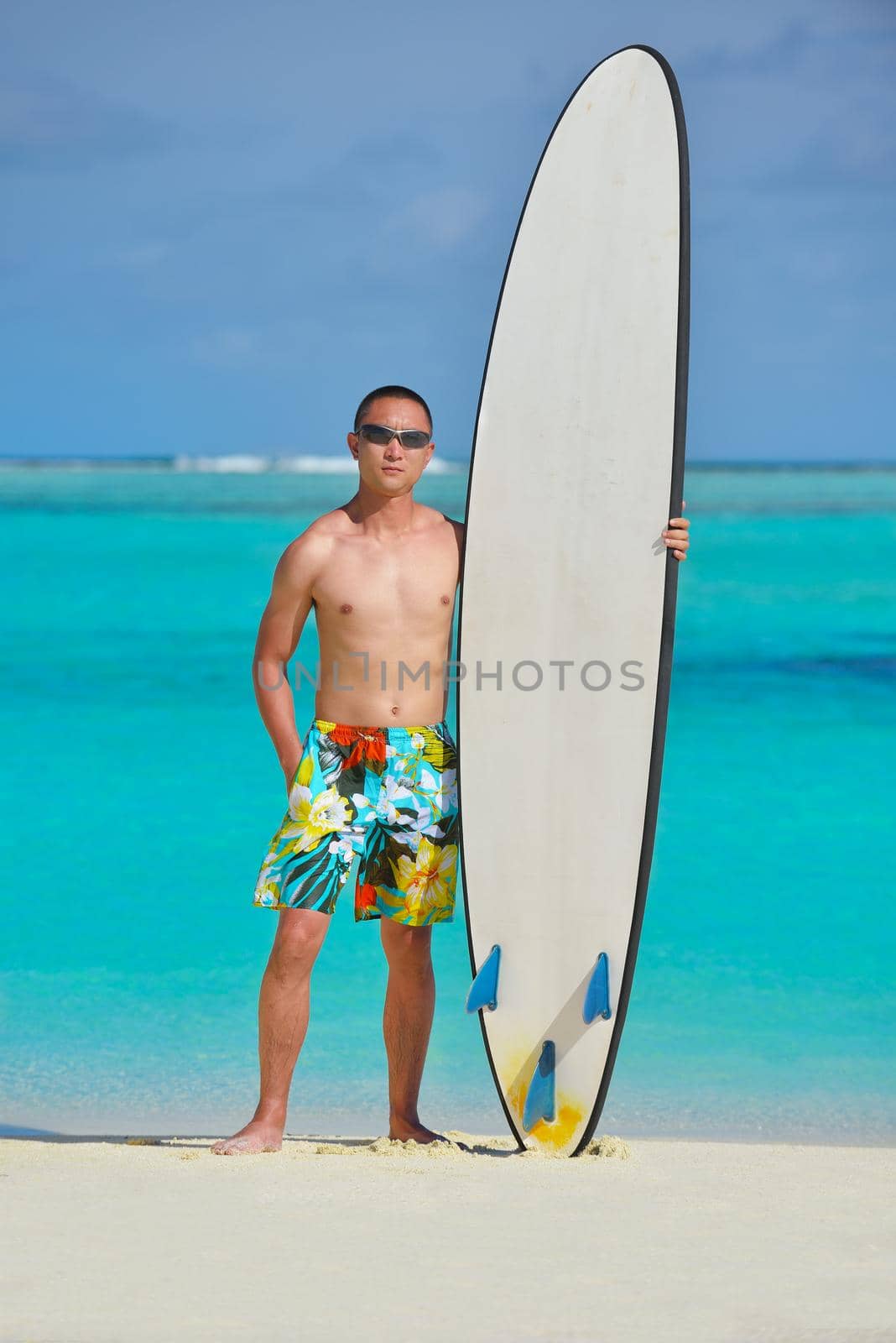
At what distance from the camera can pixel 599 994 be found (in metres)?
3.28

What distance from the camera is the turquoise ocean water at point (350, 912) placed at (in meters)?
4.55

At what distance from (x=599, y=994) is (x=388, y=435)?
3.74 feet

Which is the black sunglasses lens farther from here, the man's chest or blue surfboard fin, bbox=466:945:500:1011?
Answer: blue surfboard fin, bbox=466:945:500:1011

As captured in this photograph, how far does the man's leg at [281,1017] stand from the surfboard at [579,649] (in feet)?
1.11

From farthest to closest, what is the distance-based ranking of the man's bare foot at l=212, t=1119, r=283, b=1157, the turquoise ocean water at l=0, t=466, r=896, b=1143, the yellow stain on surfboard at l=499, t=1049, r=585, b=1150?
the turquoise ocean water at l=0, t=466, r=896, b=1143 → the yellow stain on surfboard at l=499, t=1049, r=585, b=1150 → the man's bare foot at l=212, t=1119, r=283, b=1157

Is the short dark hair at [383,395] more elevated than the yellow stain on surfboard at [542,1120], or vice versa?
the short dark hair at [383,395]

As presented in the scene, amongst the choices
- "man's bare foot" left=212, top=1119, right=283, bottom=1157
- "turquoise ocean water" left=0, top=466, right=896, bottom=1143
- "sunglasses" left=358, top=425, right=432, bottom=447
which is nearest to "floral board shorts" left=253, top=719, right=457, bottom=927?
"man's bare foot" left=212, top=1119, right=283, bottom=1157

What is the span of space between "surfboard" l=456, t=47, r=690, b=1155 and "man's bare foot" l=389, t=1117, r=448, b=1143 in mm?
159

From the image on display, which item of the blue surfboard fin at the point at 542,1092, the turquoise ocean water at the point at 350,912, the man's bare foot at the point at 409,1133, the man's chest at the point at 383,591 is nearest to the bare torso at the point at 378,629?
the man's chest at the point at 383,591

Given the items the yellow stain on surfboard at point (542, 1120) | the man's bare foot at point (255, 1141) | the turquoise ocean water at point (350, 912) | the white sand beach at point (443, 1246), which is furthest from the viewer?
the turquoise ocean water at point (350, 912)

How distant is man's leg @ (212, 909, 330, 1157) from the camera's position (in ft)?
10.5

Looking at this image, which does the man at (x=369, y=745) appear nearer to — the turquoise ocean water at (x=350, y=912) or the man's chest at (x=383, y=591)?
the man's chest at (x=383, y=591)

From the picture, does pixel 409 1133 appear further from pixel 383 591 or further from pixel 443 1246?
pixel 383 591

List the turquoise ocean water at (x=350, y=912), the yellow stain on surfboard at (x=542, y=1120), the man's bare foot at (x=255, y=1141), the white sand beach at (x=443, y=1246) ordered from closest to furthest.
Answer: the white sand beach at (x=443, y=1246) < the man's bare foot at (x=255, y=1141) < the yellow stain on surfboard at (x=542, y=1120) < the turquoise ocean water at (x=350, y=912)
